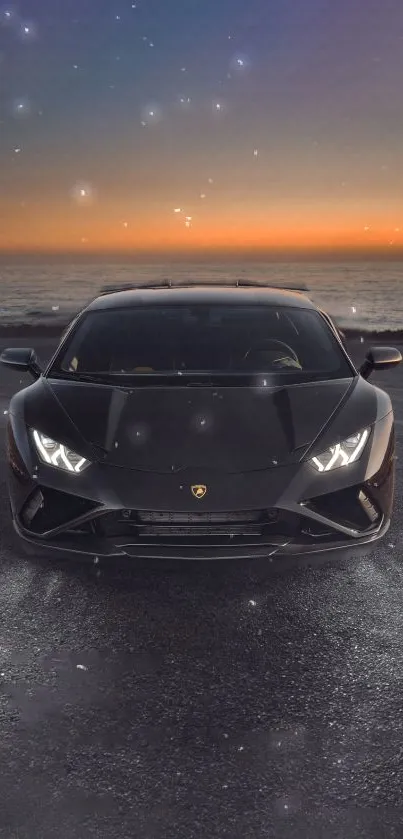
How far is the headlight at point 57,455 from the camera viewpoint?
3518 mm

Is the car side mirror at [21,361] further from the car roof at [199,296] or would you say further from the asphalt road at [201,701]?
the asphalt road at [201,701]

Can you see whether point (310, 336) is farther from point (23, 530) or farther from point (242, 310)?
point (23, 530)

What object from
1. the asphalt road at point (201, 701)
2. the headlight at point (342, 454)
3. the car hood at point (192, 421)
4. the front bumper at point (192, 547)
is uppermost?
the car hood at point (192, 421)

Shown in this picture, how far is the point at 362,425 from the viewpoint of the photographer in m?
3.73

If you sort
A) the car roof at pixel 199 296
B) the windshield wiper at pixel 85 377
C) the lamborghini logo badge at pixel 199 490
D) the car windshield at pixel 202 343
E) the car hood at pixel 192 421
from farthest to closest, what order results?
the car roof at pixel 199 296 → the car windshield at pixel 202 343 → the windshield wiper at pixel 85 377 → the car hood at pixel 192 421 → the lamborghini logo badge at pixel 199 490

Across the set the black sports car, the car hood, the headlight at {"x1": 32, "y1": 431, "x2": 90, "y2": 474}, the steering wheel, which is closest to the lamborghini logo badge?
the black sports car

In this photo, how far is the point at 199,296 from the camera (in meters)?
5.29

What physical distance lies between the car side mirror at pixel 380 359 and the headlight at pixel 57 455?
2163mm

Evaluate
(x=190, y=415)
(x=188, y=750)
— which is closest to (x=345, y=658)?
(x=188, y=750)

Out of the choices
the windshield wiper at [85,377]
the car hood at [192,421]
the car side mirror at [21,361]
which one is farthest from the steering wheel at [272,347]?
the car side mirror at [21,361]

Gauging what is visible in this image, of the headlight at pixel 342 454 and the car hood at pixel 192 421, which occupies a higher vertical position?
the car hood at pixel 192 421

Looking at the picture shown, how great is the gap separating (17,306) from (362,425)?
56.5 m

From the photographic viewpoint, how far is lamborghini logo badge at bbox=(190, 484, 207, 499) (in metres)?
3.33

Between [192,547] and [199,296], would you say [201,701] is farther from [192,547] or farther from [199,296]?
[199,296]
